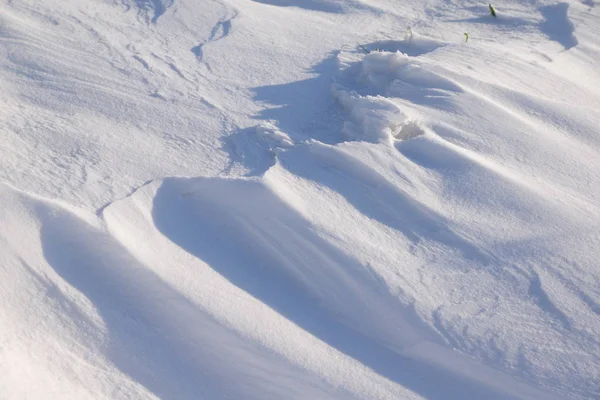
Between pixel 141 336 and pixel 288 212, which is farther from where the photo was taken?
pixel 288 212

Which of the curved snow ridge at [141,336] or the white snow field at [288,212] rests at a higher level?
the white snow field at [288,212]

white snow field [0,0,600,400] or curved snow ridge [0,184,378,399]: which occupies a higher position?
white snow field [0,0,600,400]

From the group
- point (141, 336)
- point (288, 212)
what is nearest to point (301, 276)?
point (288, 212)

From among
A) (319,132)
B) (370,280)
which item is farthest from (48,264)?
(319,132)

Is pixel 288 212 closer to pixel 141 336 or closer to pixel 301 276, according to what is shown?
pixel 301 276

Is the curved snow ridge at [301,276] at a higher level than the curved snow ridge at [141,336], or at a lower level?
higher

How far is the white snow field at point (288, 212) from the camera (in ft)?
4.95

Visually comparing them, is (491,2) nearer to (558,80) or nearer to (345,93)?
(558,80)

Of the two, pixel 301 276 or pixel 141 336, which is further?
pixel 301 276

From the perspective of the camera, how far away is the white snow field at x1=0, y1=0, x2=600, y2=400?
4.95 feet

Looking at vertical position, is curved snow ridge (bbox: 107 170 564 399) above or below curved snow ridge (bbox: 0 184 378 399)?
above

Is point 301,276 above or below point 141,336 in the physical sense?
above

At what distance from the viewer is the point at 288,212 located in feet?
5.86

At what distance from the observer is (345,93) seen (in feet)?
7.54
